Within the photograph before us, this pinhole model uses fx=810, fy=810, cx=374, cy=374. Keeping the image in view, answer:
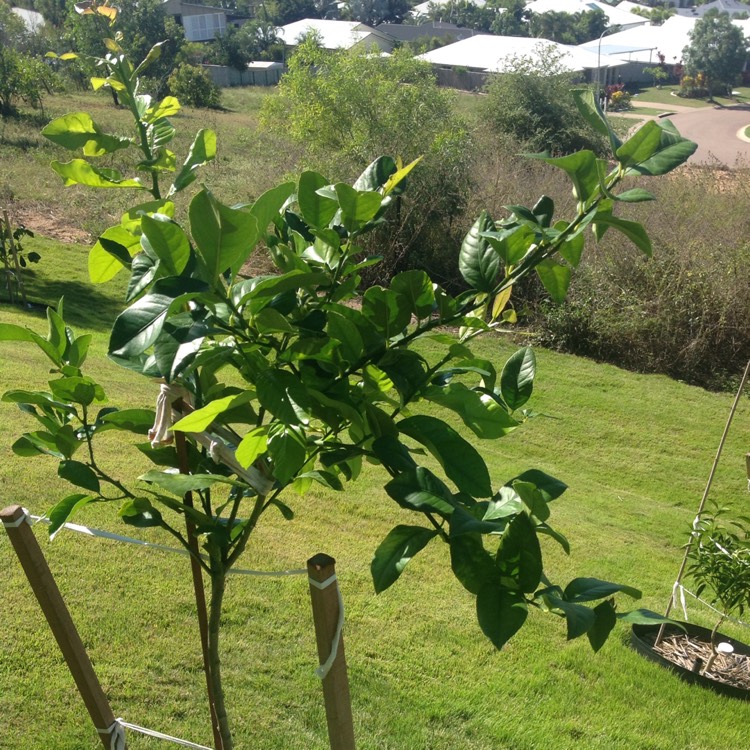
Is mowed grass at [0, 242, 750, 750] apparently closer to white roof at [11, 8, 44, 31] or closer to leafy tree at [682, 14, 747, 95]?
white roof at [11, 8, 44, 31]

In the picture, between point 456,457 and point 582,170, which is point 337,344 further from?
point 582,170

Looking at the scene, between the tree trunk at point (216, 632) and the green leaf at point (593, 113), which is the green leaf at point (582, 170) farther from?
the tree trunk at point (216, 632)

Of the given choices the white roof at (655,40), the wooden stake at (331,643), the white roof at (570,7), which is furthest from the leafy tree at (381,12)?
the wooden stake at (331,643)

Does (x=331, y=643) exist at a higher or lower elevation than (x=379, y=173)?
lower

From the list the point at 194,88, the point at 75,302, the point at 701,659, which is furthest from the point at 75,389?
the point at 194,88

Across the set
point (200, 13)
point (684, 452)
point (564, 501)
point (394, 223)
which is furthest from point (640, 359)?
point (200, 13)

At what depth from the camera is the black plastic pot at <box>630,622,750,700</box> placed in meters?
3.29

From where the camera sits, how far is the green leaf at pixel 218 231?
63 centimetres

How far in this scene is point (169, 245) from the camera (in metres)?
0.69

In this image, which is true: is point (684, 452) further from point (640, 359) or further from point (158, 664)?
point (158, 664)

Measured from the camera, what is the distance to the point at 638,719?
292cm

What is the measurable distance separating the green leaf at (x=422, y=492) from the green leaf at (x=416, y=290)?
174 mm

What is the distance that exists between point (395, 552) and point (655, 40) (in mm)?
55277

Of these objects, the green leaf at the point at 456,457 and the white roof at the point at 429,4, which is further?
the white roof at the point at 429,4
